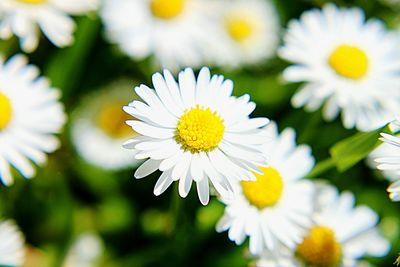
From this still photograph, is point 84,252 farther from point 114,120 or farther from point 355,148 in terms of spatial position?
point 355,148

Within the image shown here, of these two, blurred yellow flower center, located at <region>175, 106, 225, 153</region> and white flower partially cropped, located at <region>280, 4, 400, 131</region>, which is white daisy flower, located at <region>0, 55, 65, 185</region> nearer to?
blurred yellow flower center, located at <region>175, 106, 225, 153</region>

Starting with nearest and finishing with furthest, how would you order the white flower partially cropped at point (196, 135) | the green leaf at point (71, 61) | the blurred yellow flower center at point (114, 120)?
the white flower partially cropped at point (196, 135) < the green leaf at point (71, 61) < the blurred yellow flower center at point (114, 120)

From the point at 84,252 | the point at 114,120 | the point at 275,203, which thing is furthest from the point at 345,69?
the point at 84,252

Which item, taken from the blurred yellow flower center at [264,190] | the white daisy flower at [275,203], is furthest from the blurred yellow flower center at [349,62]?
the blurred yellow flower center at [264,190]

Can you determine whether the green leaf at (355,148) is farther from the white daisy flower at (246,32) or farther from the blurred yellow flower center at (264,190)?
the white daisy flower at (246,32)

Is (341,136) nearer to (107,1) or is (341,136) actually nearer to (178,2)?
(178,2)

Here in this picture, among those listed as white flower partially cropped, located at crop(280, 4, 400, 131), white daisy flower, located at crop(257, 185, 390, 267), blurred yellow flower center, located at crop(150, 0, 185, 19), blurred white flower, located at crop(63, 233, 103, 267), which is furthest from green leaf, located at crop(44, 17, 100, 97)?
white daisy flower, located at crop(257, 185, 390, 267)
